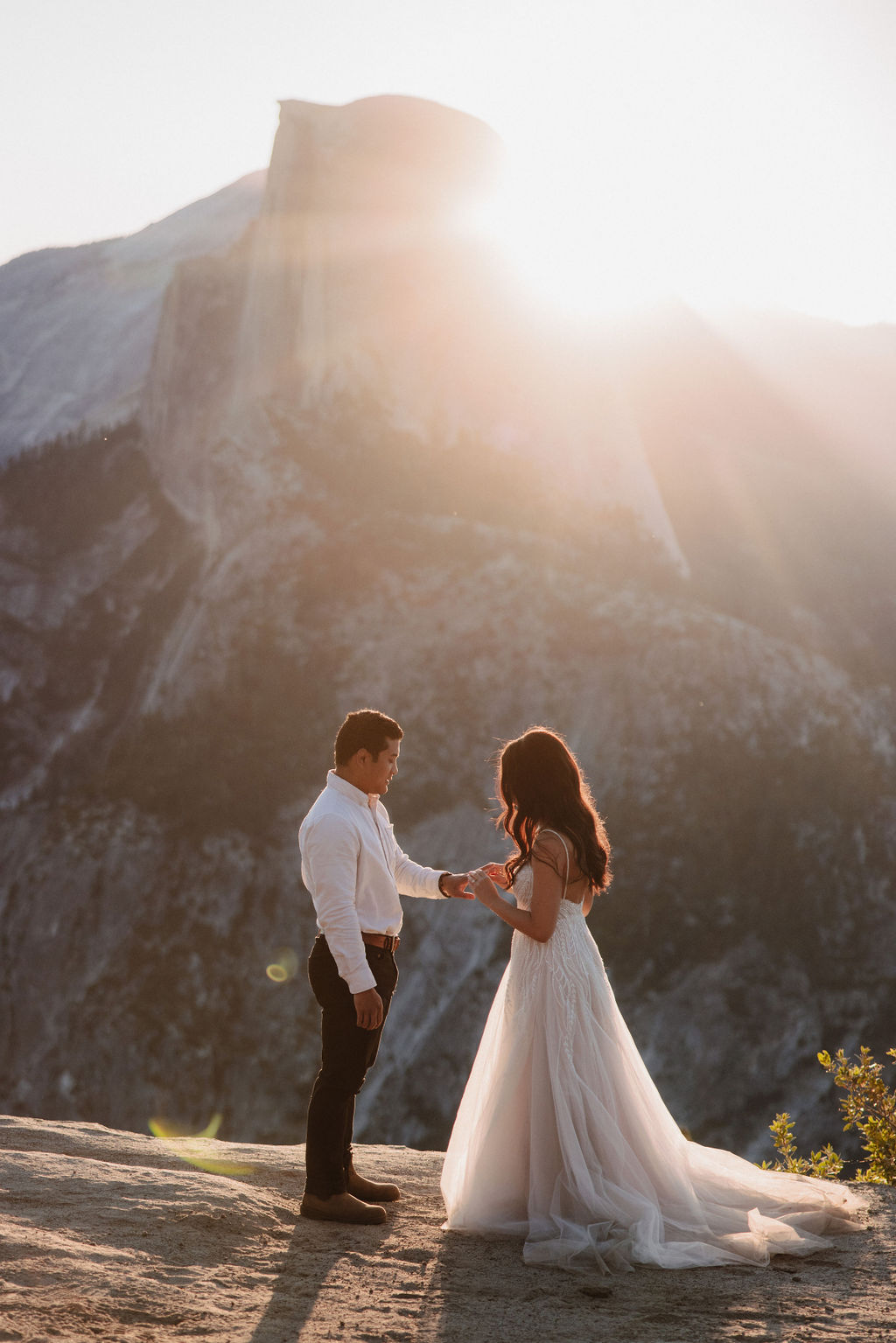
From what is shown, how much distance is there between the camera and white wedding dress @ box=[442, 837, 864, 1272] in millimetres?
4363

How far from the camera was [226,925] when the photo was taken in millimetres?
19797

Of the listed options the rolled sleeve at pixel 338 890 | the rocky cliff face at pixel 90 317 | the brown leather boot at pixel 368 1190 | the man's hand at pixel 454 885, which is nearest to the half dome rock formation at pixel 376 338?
the rocky cliff face at pixel 90 317

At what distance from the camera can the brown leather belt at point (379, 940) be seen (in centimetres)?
500

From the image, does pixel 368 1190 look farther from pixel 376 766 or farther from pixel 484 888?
pixel 376 766

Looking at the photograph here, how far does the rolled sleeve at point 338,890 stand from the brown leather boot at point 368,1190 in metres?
1.25

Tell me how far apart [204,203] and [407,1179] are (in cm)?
4305

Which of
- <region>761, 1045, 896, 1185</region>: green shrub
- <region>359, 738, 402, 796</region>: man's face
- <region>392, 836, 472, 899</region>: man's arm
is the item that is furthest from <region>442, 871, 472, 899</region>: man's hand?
<region>761, 1045, 896, 1185</region>: green shrub

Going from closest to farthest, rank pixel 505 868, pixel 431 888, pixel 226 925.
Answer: pixel 505 868 → pixel 431 888 → pixel 226 925

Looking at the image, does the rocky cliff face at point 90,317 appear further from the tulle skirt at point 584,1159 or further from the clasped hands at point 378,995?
the tulle skirt at point 584,1159

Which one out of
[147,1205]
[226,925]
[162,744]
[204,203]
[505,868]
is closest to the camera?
[147,1205]

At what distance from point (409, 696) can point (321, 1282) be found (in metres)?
18.0

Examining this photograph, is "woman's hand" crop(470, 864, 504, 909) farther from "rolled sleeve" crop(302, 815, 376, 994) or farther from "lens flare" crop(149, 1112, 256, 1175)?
"lens flare" crop(149, 1112, 256, 1175)

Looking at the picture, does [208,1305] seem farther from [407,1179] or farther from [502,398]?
[502,398]

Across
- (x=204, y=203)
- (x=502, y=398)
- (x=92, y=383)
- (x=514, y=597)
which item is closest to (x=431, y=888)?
(x=514, y=597)
